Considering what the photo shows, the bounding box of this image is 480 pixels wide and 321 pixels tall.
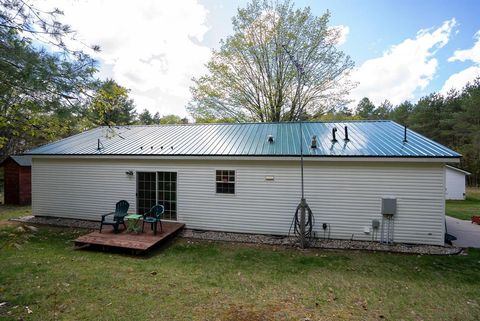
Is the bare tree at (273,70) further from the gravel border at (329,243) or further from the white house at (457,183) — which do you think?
the white house at (457,183)

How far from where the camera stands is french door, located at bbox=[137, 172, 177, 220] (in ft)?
28.9

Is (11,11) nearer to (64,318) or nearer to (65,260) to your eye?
(64,318)

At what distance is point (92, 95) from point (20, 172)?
1411 centimetres

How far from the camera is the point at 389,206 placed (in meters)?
7.13

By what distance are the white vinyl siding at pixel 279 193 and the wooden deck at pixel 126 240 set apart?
4.78 feet

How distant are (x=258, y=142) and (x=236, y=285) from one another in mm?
5170

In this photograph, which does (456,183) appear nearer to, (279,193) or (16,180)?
(279,193)

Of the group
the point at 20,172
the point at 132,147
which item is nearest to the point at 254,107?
the point at 132,147

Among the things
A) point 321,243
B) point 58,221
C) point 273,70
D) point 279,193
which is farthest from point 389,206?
point 273,70

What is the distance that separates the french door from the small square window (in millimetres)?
1602

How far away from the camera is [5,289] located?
448cm

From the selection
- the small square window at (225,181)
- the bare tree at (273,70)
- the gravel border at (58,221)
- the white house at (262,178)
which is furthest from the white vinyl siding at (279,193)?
the bare tree at (273,70)

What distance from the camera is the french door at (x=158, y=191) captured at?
8.82 metres

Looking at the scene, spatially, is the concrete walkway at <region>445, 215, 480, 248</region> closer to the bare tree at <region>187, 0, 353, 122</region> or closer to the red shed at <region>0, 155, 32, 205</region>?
the bare tree at <region>187, 0, 353, 122</region>
